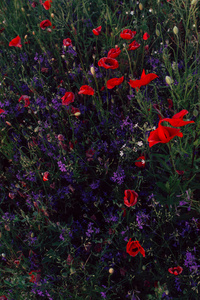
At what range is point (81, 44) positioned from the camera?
237 cm

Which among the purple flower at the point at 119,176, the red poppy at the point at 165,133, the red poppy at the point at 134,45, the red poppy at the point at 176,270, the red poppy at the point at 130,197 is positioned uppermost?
the red poppy at the point at 134,45

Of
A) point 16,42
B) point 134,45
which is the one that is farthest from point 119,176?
point 16,42

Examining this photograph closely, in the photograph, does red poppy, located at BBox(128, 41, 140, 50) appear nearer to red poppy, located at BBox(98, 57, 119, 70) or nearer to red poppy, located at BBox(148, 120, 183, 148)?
red poppy, located at BBox(98, 57, 119, 70)

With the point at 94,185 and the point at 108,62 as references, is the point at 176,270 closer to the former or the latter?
the point at 94,185

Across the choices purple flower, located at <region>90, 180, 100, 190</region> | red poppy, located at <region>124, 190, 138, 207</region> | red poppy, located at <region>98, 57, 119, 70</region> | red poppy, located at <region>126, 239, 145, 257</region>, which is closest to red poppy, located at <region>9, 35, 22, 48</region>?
red poppy, located at <region>98, 57, 119, 70</region>

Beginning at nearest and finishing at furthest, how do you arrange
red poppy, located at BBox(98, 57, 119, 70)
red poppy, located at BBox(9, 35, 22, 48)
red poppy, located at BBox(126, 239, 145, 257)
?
red poppy, located at BBox(126, 239, 145, 257) < red poppy, located at BBox(98, 57, 119, 70) < red poppy, located at BBox(9, 35, 22, 48)

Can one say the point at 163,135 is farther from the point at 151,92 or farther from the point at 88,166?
the point at 151,92

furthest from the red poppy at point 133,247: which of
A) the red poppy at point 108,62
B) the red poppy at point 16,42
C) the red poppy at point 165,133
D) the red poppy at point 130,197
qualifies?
the red poppy at point 16,42

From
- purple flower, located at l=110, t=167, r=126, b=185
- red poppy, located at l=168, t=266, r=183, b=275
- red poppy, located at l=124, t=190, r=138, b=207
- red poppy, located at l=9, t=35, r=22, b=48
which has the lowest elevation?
red poppy, located at l=168, t=266, r=183, b=275

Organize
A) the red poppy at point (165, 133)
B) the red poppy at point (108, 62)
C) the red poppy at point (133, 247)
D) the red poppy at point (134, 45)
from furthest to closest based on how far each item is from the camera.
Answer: the red poppy at point (134, 45), the red poppy at point (108, 62), the red poppy at point (133, 247), the red poppy at point (165, 133)

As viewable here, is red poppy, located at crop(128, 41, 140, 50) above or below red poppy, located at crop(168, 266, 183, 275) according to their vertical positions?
above

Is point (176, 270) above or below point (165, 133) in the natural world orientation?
below

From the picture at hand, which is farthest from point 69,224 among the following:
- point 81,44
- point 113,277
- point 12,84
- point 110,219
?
point 81,44

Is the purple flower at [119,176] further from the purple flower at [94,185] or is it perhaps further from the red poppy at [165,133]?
the red poppy at [165,133]
